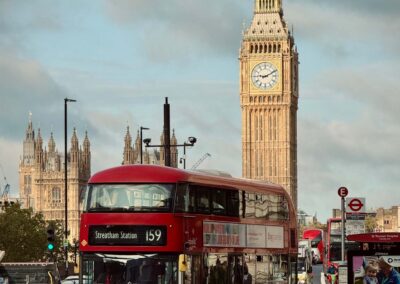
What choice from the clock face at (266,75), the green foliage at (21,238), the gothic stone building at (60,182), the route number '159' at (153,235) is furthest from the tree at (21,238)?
the clock face at (266,75)

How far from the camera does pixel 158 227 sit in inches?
1443

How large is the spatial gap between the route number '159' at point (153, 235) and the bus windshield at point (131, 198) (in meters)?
0.53

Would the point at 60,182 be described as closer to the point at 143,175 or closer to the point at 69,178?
the point at 69,178

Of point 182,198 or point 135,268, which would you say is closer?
point 135,268

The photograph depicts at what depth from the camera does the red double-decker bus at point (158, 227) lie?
36562 mm

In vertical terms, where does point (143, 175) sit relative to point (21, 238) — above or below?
above

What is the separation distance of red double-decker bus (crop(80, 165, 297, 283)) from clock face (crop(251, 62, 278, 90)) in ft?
501

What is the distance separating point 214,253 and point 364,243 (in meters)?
8.60

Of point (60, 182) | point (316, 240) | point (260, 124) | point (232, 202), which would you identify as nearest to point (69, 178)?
point (60, 182)

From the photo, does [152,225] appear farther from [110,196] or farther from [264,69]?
[264,69]

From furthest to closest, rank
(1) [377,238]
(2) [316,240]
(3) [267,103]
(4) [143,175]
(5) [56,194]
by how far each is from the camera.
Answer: (5) [56,194], (3) [267,103], (2) [316,240], (4) [143,175], (1) [377,238]

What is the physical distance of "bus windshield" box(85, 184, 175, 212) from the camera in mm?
36875

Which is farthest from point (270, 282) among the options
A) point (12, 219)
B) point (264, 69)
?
point (264, 69)

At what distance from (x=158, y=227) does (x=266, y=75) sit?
158 metres
